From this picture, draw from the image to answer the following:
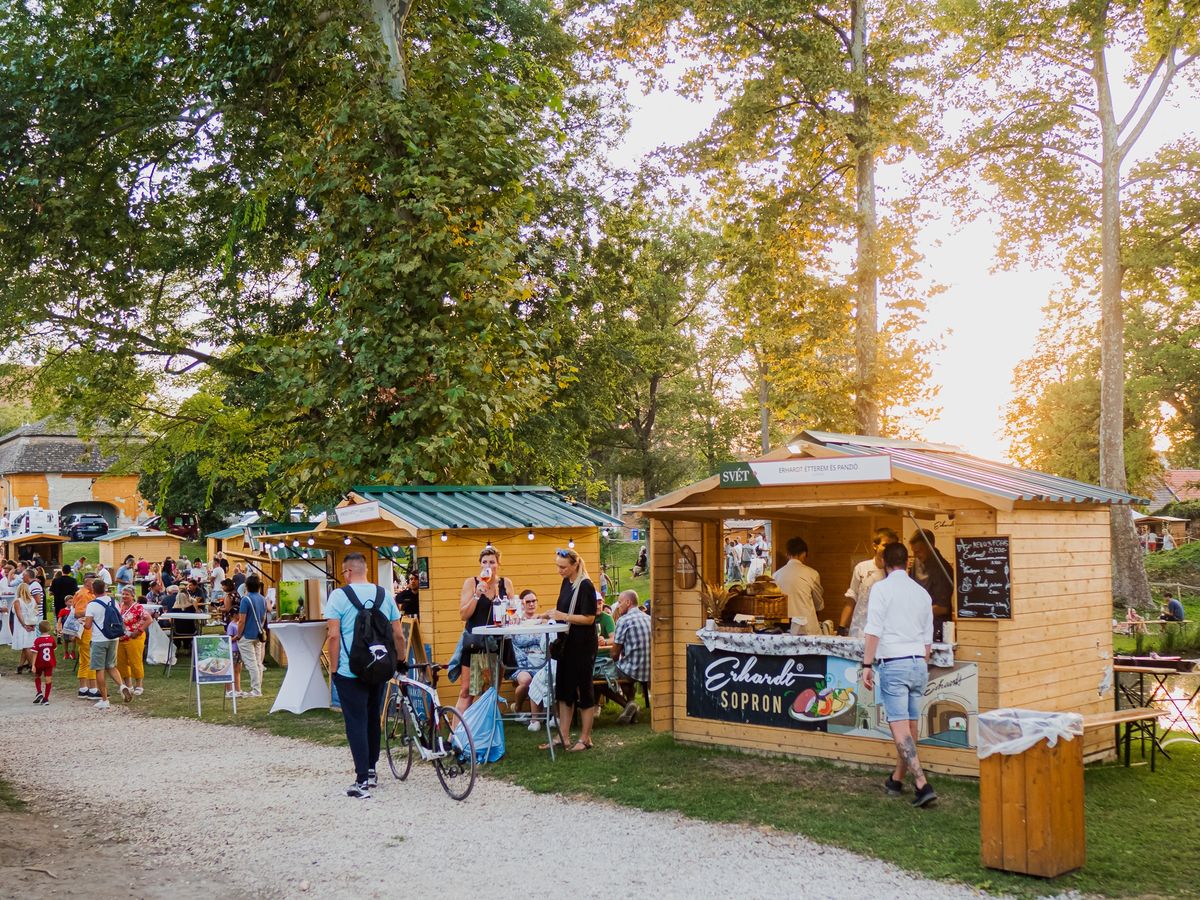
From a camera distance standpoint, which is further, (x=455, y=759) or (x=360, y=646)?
(x=455, y=759)

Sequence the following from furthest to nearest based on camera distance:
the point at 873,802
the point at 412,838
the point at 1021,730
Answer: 1. the point at 873,802
2. the point at 412,838
3. the point at 1021,730

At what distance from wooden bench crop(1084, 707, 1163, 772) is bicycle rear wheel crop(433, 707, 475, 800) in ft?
14.9

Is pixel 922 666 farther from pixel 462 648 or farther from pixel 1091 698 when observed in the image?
pixel 462 648

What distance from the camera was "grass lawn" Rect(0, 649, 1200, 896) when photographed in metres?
6.22

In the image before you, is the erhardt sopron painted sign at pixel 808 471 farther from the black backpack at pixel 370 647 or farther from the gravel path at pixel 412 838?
the black backpack at pixel 370 647

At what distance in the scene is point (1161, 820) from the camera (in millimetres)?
7367

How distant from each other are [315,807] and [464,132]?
10.8 metres

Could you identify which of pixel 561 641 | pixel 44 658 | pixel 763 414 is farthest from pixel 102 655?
pixel 763 414

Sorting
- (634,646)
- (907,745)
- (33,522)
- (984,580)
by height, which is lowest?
(907,745)

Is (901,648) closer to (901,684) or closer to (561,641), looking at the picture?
(901,684)

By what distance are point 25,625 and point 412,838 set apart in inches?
530

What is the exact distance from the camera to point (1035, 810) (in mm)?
6055

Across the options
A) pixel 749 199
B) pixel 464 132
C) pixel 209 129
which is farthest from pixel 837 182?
pixel 209 129

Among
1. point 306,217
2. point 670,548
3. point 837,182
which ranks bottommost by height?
point 670,548
